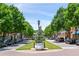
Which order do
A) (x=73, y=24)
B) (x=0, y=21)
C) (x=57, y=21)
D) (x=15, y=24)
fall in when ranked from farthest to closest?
1. (x=57, y=21)
2. (x=15, y=24)
3. (x=73, y=24)
4. (x=0, y=21)

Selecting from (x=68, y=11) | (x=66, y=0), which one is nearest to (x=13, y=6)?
(x=68, y=11)

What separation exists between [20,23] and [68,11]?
63.8 feet

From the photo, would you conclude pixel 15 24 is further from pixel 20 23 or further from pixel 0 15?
pixel 0 15

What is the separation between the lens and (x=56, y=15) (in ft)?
272

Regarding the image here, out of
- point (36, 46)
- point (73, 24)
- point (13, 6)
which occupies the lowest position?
point (36, 46)

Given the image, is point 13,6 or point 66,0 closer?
point 66,0

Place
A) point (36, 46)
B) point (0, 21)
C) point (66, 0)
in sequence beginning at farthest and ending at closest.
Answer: point (0, 21) → point (36, 46) → point (66, 0)

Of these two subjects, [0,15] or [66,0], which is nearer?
[66,0]

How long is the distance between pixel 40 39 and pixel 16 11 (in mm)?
35214

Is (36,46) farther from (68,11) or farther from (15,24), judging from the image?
(15,24)

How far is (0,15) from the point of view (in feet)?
168

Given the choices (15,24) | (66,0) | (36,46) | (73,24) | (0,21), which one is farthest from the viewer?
(15,24)

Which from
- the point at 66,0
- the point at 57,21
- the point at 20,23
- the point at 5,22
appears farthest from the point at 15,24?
the point at 66,0

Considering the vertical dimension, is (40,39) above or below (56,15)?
below
